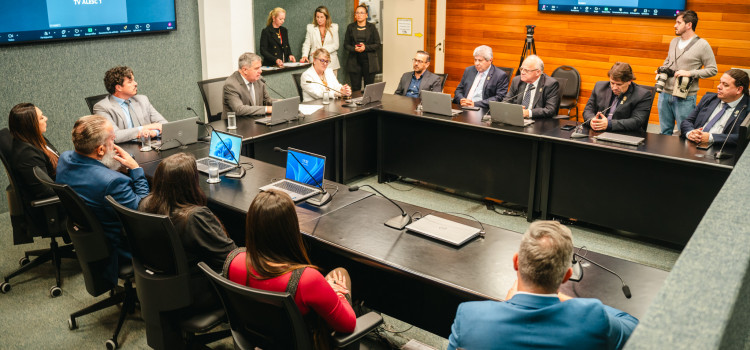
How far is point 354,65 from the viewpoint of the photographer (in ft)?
27.1

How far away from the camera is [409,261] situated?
8.72ft

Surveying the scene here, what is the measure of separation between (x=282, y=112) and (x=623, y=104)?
106 inches

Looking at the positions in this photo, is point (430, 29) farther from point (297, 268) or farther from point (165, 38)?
point (297, 268)

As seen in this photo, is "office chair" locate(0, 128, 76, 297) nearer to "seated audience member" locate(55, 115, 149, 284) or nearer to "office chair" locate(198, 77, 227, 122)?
"seated audience member" locate(55, 115, 149, 284)

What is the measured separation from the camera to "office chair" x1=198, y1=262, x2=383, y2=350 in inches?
77.0

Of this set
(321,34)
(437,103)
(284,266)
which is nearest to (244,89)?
(437,103)

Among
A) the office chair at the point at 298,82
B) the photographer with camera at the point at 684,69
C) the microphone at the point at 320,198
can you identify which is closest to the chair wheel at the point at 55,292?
the microphone at the point at 320,198

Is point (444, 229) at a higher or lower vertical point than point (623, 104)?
lower

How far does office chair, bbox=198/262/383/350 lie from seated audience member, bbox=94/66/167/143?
2.43 m

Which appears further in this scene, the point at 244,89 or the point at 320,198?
the point at 244,89

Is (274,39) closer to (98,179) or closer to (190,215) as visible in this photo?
(98,179)

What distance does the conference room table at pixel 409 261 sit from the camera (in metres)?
2.44

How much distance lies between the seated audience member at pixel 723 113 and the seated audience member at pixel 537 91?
3.44ft

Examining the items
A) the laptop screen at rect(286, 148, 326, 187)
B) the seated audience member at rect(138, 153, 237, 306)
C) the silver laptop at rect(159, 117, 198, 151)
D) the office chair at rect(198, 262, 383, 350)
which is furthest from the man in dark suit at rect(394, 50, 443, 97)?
the office chair at rect(198, 262, 383, 350)
